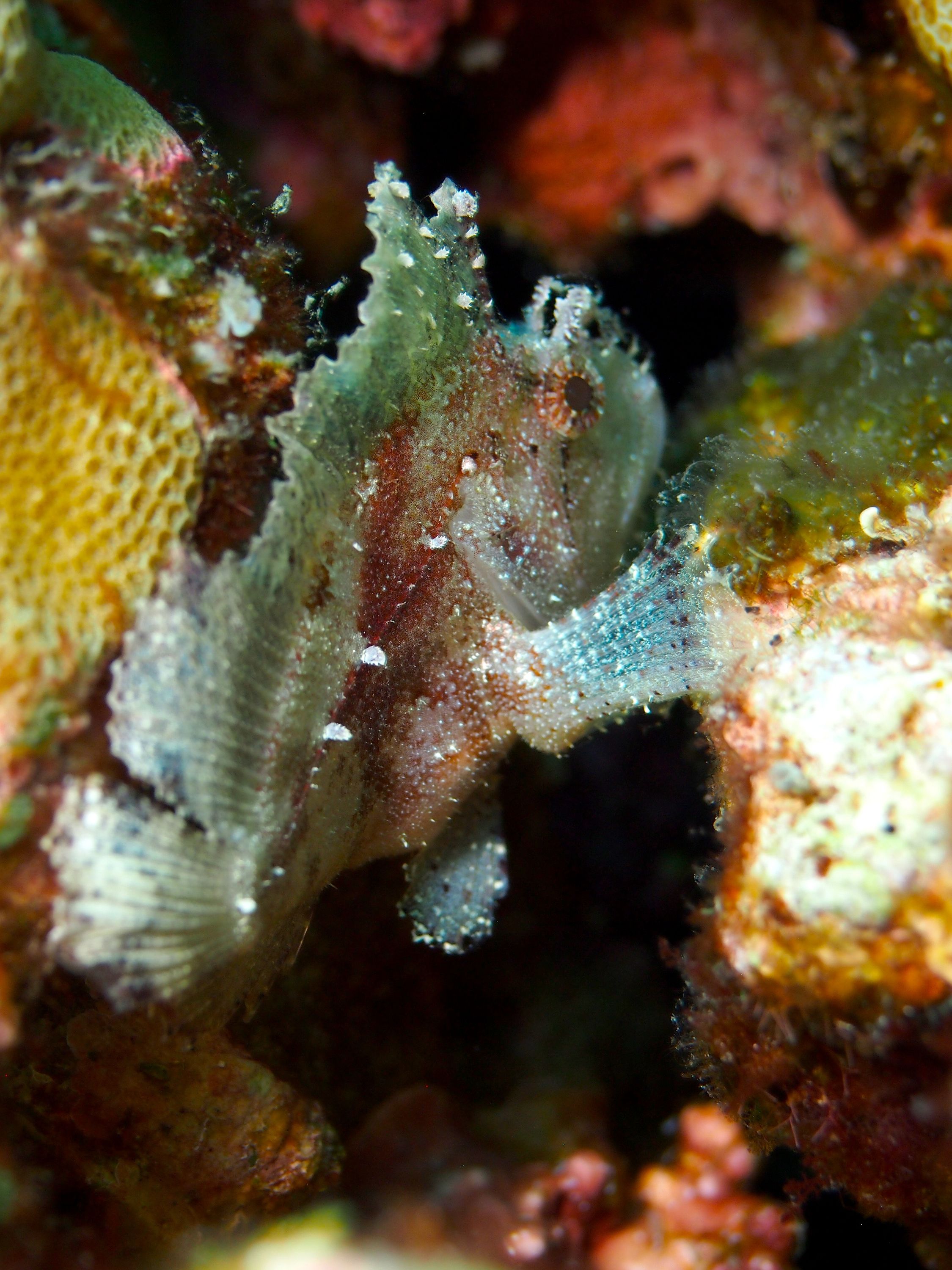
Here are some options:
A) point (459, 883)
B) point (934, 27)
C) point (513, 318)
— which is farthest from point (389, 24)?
point (459, 883)

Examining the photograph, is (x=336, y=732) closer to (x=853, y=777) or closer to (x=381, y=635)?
(x=381, y=635)

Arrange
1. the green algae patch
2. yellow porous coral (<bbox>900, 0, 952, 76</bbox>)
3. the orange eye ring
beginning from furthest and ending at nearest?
yellow porous coral (<bbox>900, 0, 952, 76</bbox>)
the orange eye ring
the green algae patch

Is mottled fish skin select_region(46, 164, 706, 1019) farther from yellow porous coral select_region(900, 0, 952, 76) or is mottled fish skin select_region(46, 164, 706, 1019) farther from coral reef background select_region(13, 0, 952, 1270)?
yellow porous coral select_region(900, 0, 952, 76)

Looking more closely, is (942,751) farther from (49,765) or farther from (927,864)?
(49,765)

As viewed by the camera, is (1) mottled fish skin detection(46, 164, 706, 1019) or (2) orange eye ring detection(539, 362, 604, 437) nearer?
(1) mottled fish skin detection(46, 164, 706, 1019)

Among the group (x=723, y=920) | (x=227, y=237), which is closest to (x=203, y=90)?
(x=227, y=237)

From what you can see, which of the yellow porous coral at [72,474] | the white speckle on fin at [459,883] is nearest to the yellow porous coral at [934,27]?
the yellow porous coral at [72,474]

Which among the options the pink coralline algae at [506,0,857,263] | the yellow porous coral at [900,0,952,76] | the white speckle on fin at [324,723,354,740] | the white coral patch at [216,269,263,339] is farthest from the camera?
the pink coralline algae at [506,0,857,263]

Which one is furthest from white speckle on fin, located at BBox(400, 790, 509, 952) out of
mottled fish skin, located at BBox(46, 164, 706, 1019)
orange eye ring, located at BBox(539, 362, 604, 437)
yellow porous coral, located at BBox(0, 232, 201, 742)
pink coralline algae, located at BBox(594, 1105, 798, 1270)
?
yellow porous coral, located at BBox(0, 232, 201, 742)
